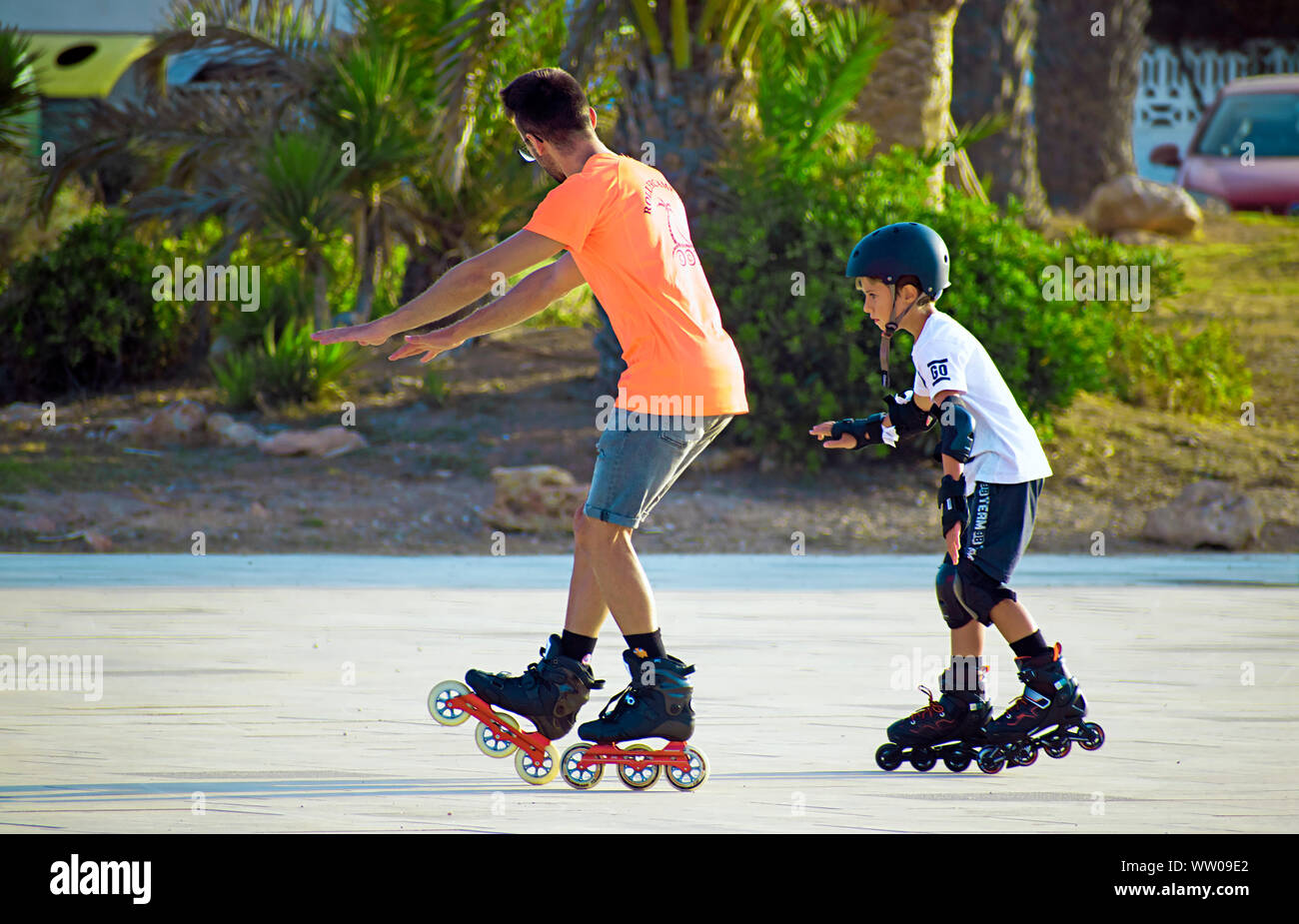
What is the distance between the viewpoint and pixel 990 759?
472 cm

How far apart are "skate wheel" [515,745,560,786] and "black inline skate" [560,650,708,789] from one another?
0.20ft

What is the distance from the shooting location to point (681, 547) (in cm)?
1084

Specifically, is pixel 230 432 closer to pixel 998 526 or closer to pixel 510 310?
pixel 510 310

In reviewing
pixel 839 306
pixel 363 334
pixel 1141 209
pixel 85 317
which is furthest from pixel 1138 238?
pixel 363 334

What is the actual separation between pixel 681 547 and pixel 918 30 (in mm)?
6295

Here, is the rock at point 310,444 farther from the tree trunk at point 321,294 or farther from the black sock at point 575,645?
the black sock at point 575,645

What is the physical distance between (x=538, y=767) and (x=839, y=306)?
7.99 metres

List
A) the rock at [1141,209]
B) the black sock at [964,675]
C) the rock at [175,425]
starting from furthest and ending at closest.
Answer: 1. the rock at [1141,209]
2. the rock at [175,425]
3. the black sock at [964,675]

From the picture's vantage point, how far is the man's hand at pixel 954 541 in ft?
15.4

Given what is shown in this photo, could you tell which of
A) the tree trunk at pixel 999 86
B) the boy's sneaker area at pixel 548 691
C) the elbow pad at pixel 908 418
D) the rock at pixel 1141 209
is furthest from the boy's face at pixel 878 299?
the rock at pixel 1141 209

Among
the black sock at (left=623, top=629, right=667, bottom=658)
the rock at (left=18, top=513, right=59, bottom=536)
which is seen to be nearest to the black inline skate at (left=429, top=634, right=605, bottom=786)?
the black sock at (left=623, top=629, right=667, bottom=658)

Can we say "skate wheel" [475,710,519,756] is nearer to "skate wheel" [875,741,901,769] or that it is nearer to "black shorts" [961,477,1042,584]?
"skate wheel" [875,741,901,769]

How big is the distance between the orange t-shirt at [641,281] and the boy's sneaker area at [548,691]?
2.59 feet

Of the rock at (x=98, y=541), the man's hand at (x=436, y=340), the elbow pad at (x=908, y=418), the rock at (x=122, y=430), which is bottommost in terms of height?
the rock at (x=98, y=541)
